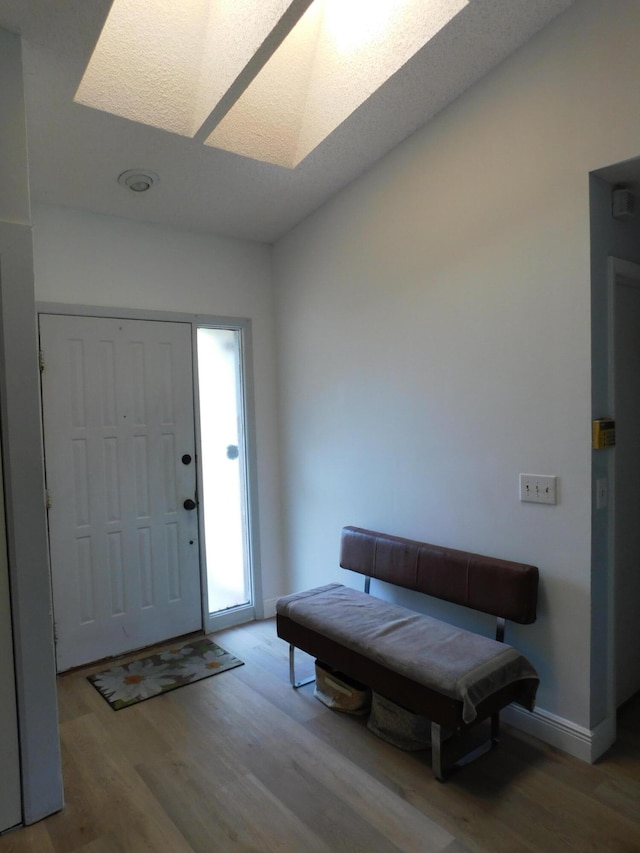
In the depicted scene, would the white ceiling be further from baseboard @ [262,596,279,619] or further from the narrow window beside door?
baseboard @ [262,596,279,619]

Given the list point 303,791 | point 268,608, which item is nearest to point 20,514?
point 303,791

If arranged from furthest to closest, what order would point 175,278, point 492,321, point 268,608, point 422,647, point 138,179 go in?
point 268,608
point 175,278
point 138,179
point 492,321
point 422,647

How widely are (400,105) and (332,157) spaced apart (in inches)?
18.8

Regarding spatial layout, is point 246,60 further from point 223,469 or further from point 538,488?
point 223,469

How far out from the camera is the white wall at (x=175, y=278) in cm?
300

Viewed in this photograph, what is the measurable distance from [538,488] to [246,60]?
210cm

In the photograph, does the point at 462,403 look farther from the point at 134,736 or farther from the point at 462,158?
the point at 134,736

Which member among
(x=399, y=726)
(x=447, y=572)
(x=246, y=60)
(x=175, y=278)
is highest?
(x=246, y=60)

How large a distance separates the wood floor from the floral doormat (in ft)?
0.52

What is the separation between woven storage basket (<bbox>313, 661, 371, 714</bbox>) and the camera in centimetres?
247

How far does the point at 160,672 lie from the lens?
117 inches

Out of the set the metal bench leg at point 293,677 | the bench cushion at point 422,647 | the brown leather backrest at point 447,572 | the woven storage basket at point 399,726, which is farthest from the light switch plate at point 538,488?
the metal bench leg at point 293,677

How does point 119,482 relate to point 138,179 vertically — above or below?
below

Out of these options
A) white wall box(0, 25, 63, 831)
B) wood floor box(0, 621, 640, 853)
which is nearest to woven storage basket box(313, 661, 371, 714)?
wood floor box(0, 621, 640, 853)
